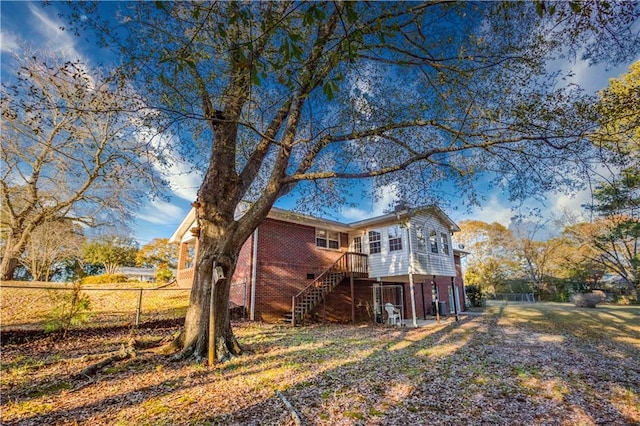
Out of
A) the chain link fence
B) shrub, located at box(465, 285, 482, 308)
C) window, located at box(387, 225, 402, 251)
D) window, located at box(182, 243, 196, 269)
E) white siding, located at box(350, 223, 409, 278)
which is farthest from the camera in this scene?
shrub, located at box(465, 285, 482, 308)

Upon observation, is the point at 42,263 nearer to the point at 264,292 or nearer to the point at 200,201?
the point at 264,292

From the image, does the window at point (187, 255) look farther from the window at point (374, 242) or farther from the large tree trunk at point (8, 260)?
the window at point (374, 242)

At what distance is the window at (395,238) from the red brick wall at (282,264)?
3.46 m

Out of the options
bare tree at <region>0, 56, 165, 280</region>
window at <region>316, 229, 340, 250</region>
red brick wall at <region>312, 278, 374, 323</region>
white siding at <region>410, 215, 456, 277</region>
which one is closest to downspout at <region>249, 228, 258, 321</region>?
red brick wall at <region>312, 278, 374, 323</region>

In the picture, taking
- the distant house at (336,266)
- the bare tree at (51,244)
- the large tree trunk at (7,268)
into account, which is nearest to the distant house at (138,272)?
the bare tree at (51,244)

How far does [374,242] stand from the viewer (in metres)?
16.3

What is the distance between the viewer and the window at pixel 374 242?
16.1 meters

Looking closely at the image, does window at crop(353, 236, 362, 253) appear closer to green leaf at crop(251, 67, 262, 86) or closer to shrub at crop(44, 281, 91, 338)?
shrub at crop(44, 281, 91, 338)

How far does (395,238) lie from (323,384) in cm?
1131

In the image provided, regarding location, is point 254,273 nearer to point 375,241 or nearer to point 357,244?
point 357,244

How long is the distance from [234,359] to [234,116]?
194 inches

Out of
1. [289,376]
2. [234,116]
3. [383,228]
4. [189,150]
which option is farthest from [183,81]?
[383,228]

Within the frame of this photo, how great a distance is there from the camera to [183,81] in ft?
18.8

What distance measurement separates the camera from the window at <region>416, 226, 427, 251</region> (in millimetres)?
15344
